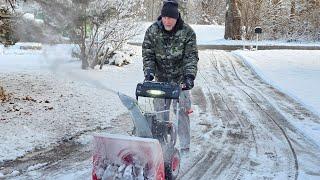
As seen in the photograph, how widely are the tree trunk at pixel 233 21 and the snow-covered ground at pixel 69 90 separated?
10.3 metres

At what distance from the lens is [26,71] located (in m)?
14.6

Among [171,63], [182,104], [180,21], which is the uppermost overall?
[180,21]

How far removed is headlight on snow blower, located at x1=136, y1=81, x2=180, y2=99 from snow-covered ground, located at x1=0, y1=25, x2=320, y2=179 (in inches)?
28.2

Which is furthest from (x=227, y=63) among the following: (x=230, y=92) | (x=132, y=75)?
(x=230, y=92)

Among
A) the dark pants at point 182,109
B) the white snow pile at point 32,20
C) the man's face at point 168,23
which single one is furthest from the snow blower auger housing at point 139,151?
the white snow pile at point 32,20

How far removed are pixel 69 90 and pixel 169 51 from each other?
5.94m

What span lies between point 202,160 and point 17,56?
46.7ft

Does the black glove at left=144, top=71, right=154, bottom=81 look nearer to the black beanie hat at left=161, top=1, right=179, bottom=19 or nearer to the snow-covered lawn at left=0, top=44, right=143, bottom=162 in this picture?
the snow-covered lawn at left=0, top=44, right=143, bottom=162

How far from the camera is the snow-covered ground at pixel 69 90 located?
7.86 m

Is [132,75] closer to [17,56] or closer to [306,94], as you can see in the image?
[306,94]

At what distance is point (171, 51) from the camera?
6.18m

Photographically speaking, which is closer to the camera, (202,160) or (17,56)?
(202,160)

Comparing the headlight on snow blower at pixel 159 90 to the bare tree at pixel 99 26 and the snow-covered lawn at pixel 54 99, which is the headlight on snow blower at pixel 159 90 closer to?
the snow-covered lawn at pixel 54 99

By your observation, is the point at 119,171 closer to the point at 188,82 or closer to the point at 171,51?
the point at 188,82
